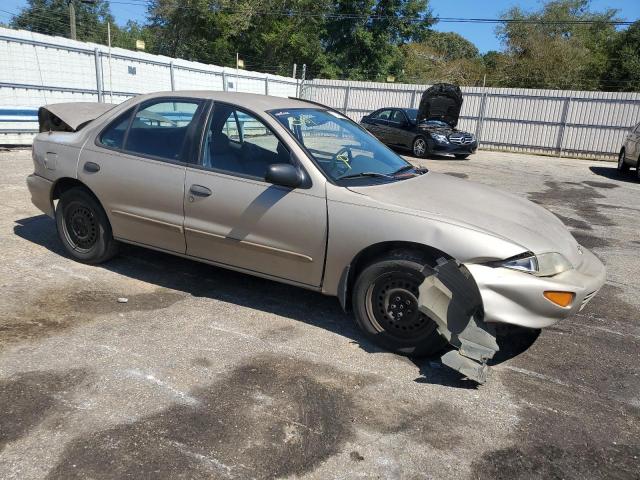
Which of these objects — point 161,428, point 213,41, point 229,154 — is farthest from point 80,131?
point 213,41

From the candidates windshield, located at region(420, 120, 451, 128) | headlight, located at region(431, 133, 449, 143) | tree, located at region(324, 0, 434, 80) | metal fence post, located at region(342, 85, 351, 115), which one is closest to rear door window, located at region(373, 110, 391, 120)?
windshield, located at region(420, 120, 451, 128)

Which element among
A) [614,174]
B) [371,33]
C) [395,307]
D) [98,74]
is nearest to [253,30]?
[371,33]

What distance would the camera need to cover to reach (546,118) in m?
19.9

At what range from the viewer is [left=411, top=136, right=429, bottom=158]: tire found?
16484 millimetres

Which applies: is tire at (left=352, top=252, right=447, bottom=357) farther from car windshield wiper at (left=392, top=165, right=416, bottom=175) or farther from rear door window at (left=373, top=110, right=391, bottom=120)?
rear door window at (left=373, top=110, right=391, bottom=120)

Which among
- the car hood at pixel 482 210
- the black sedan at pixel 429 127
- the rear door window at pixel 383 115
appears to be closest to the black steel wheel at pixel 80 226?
the car hood at pixel 482 210

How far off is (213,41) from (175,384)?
141 feet

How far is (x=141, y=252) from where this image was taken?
5.55 m

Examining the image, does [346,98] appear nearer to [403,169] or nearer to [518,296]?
[403,169]

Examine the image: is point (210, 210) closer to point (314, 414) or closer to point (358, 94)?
point (314, 414)

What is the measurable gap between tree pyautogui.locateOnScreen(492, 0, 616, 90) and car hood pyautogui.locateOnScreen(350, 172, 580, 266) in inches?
1344

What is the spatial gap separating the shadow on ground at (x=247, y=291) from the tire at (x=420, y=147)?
486 inches

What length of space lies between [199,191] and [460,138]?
13764 millimetres

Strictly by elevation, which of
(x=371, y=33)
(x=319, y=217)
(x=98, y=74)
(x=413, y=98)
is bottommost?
(x=319, y=217)
